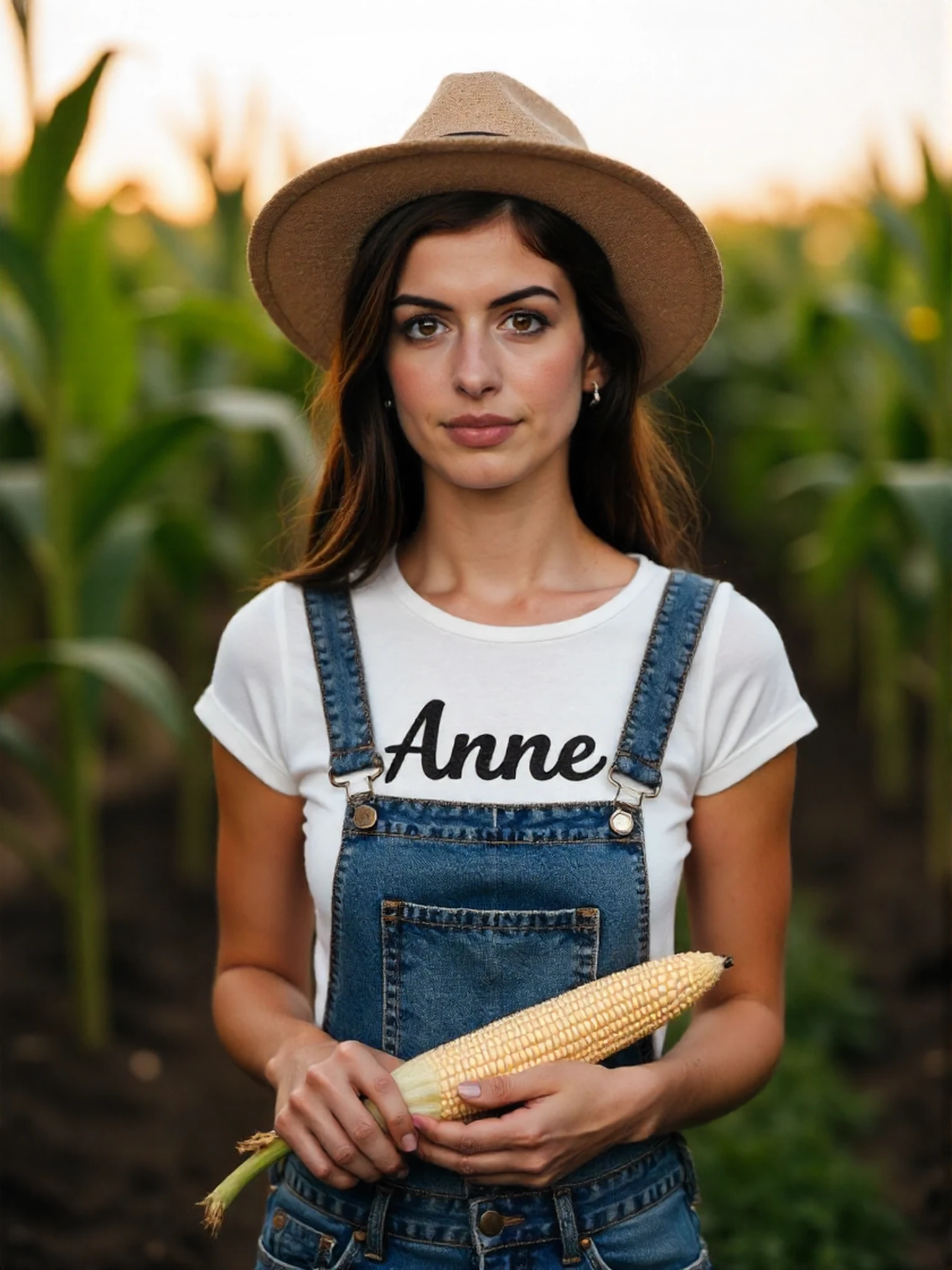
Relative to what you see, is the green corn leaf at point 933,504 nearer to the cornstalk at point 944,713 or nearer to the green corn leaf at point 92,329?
the cornstalk at point 944,713

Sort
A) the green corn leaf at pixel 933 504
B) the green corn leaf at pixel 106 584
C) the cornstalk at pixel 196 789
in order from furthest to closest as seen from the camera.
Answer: the cornstalk at pixel 196 789
the green corn leaf at pixel 106 584
the green corn leaf at pixel 933 504

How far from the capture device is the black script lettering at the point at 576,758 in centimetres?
153

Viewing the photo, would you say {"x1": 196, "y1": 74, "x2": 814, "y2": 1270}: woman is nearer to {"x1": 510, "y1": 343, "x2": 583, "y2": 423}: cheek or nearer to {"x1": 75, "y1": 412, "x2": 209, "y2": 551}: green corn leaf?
{"x1": 510, "y1": 343, "x2": 583, "y2": 423}: cheek

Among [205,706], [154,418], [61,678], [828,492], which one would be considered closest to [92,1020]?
[61,678]

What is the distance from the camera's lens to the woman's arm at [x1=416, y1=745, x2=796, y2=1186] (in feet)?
4.65

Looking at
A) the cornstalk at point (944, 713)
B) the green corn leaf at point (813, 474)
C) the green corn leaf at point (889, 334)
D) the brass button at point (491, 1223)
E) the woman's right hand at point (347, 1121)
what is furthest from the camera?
the green corn leaf at point (813, 474)

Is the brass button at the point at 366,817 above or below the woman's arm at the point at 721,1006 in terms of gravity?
above

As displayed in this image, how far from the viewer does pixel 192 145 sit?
4754 mm

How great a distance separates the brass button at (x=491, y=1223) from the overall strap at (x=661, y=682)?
433mm

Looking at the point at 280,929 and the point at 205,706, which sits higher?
the point at 205,706

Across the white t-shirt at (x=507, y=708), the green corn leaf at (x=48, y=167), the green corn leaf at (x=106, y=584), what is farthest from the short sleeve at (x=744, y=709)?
the green corn leaf at (x=106, y=584)

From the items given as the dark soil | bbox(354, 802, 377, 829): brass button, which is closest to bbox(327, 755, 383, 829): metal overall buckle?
bbox(354, 802, 377, 829): brass button

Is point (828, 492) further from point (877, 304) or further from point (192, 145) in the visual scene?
point (192, 145)

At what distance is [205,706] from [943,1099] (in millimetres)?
2418
